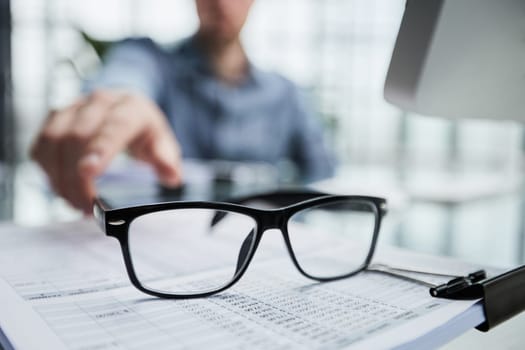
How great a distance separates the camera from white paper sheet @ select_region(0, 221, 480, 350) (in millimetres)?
208

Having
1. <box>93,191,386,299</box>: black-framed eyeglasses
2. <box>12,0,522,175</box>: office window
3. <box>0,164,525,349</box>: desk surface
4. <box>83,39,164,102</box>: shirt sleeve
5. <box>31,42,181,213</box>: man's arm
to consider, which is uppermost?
<box>12,0,522,175</box>: office window

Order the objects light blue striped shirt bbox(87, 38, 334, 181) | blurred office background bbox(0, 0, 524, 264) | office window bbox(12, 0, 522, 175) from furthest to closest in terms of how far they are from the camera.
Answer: office window bbox(12, 0, 522, 175) → blurred office background bbox(0, 0, 524, 264) → light blue striped shirt bbox(87, 38, 334, 181)

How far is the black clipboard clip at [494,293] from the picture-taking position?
0.84 feet

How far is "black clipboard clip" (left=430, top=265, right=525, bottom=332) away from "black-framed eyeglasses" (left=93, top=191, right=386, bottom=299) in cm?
7

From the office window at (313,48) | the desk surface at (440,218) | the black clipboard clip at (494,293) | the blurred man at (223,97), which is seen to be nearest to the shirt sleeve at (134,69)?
the blurred man at (223,97)

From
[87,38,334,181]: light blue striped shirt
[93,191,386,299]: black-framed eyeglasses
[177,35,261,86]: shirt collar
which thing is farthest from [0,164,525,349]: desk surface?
[177,35,261,86]: shirt collar

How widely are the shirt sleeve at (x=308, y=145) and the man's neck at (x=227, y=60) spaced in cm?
20

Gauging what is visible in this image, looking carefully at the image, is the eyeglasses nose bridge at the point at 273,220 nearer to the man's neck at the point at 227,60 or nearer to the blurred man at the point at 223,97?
the blurred man at the point at 223,97

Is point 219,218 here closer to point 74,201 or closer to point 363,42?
point 74,201

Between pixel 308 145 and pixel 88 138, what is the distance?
3.35ft

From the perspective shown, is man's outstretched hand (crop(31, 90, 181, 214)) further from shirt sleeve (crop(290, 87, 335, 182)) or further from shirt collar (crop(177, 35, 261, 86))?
shirt collar (crop(177, 35, 261, 86))

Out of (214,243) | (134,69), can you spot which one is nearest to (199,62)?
(134,69)

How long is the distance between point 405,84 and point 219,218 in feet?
0.74

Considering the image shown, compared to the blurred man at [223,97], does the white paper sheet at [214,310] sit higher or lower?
lower
